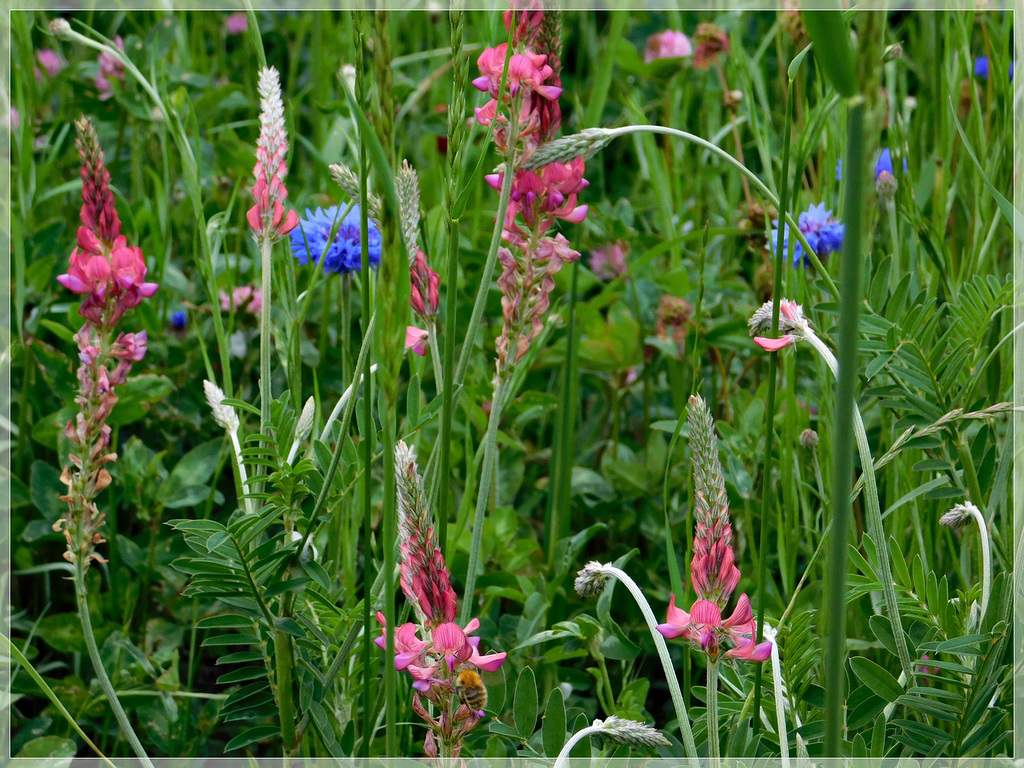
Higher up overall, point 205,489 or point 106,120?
point 106,120

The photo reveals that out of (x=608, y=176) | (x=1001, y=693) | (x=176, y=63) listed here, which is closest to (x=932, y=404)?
(x=1001, y=693)

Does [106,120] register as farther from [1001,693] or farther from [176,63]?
[1001,693]

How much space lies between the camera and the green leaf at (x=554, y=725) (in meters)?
0.59

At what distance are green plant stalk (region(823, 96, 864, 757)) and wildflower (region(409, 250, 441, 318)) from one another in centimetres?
41

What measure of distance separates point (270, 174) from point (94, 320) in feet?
0.53

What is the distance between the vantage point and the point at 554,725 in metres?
0.59

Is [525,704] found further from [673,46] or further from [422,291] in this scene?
[673,46]

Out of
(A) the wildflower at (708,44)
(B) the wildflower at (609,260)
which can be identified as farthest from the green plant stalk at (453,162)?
(A) the wildflower at (708,44)

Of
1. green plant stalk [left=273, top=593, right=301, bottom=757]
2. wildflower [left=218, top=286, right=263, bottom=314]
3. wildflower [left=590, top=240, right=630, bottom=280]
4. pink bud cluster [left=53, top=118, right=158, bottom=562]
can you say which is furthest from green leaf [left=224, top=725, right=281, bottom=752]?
wildflower [left=590, top=240, right=630, bottom=280]

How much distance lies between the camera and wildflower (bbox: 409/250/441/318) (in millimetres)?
669

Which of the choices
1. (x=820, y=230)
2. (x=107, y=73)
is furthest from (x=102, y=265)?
(x=107, y=73)

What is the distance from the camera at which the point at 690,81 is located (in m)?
1.74

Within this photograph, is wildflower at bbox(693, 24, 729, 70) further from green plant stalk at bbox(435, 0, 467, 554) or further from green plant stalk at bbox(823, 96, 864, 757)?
green plant stalk at bbox(823, 96, 864, 757)

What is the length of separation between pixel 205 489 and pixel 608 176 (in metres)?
1.01
